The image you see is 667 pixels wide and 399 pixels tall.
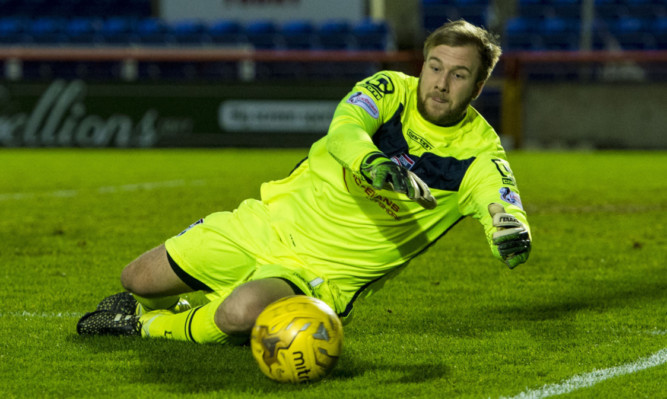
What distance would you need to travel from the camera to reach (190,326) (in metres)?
4.20

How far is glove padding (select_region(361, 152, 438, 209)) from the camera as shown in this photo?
3.49 m

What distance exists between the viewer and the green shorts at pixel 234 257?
4.16 metres

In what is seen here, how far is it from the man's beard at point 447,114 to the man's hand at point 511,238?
0.55 m

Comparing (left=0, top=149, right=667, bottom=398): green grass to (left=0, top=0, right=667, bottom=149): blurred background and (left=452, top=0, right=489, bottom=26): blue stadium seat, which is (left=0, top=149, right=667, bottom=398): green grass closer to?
(left=0, top=0, right=667, bottom=149): blurred background

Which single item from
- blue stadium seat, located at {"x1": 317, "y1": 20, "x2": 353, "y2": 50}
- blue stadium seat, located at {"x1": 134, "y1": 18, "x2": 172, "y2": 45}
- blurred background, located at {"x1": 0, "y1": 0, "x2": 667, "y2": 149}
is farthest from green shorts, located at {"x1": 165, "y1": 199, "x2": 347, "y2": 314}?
blue stadium seat, located at {"x1": 134, "y1": 18, "x2": 172, "y2": 45}

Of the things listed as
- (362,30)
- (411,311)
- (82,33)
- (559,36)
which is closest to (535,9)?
(559,36)

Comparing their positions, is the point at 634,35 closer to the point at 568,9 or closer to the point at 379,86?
the point at 568,9

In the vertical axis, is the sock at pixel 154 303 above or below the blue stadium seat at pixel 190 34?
above

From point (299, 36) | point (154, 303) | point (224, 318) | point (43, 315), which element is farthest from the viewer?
point (299, 36)

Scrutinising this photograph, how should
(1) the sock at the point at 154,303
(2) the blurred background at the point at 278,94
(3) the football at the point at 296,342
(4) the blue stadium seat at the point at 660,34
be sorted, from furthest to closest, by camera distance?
(4) the blue stadium seat at the point at 660,34, (2) the blurred background at the point at 278,94, (1) the sock at the point at 154,303, (3) the football at the point at 296,342

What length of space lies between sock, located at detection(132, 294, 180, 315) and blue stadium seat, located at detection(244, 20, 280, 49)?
740 inches

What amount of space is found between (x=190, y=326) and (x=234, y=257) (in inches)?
13.7

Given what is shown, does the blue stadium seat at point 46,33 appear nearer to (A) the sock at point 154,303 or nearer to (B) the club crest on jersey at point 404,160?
(A) the sock at point 154,303

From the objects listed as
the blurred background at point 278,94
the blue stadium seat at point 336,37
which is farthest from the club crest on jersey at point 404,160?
the blue stadium seat at point 336,37
